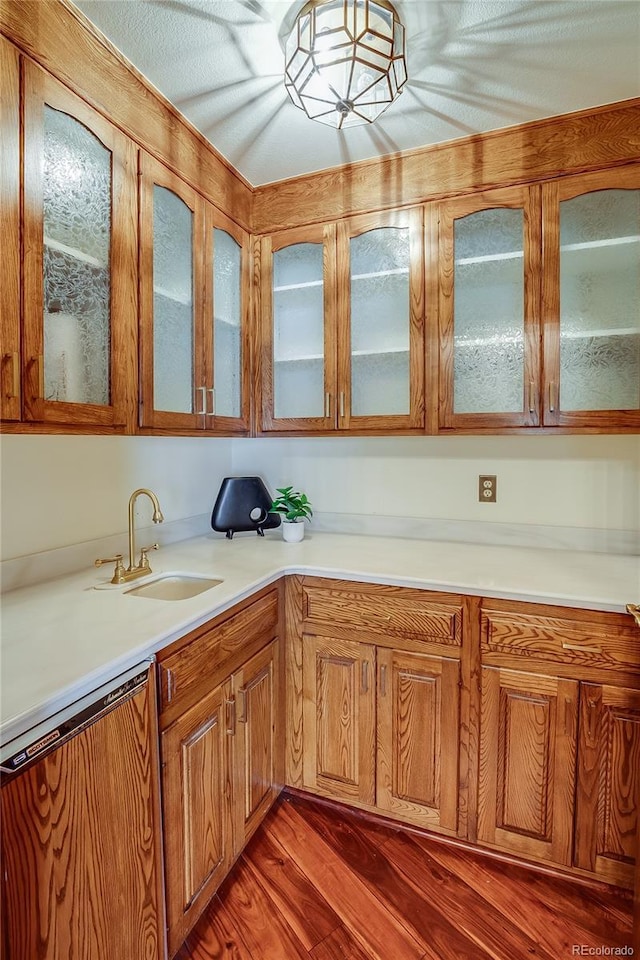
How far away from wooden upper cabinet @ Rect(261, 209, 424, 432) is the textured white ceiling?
0.33 m

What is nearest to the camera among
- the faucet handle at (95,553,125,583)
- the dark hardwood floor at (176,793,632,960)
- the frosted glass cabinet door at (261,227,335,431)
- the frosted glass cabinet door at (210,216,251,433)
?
the dark hardwood floor at (176,793,632,960)

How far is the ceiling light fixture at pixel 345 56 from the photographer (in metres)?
1.13

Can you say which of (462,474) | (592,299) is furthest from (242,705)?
(592,299)

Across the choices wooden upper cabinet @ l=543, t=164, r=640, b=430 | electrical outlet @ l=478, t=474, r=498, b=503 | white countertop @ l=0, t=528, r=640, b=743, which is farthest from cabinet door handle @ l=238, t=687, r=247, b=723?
wooden upper cabinet @ l=543, t=164, r=640, b=430

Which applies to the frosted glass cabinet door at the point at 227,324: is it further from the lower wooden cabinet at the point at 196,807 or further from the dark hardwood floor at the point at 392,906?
the dark hardwood floor at the point at 392,906

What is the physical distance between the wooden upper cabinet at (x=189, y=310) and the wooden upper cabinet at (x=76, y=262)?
0.24 ft

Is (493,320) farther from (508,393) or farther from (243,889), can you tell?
(243,889)

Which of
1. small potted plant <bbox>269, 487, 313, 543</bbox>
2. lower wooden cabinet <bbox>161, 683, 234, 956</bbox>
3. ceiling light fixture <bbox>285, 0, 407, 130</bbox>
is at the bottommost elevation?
lower wooden cabinet <bbox>161, 683, 234, 956</bbox>

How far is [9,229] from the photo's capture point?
1060 millimetres

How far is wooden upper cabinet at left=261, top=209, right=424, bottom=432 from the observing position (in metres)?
1.84

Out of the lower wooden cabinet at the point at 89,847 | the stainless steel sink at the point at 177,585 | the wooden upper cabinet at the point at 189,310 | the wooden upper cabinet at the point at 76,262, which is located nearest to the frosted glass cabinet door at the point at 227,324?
the wooden upper cabinet at the point at 189,310

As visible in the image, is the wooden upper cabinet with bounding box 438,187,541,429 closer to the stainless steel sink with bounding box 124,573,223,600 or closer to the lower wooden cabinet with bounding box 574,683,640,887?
the lower wooden cabinet with bounding box 574,683,640,887

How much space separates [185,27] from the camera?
4.11 feet

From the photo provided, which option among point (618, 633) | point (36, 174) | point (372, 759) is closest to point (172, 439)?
point (36, 174)
